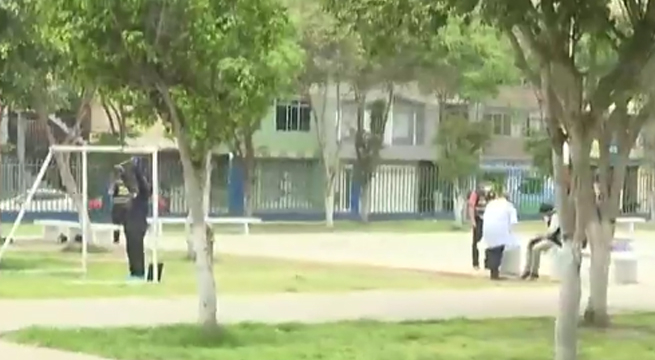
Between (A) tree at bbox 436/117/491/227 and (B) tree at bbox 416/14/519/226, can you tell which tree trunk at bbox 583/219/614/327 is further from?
(A) tree at bbox 436/117/491/227

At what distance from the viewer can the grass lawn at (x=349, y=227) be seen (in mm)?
45656

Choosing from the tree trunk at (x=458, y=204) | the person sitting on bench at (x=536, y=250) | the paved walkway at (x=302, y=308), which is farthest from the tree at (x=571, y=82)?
the tree trunk at (x=458, y=204)

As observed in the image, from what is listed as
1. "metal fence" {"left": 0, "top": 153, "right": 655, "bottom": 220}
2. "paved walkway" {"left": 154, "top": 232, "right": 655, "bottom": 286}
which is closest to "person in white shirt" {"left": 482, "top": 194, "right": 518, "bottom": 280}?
"paved walkway" {"left": 154, "top": 232, "right": 655, "bottom": 286}

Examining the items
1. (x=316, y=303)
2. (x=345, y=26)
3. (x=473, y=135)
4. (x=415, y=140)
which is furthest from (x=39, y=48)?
(x=415, y=140)

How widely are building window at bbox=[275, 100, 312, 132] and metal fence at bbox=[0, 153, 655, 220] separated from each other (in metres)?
2.18

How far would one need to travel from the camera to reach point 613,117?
→ 14875mm

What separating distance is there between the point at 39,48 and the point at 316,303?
7.45 metres

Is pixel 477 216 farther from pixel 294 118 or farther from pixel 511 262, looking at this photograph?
pixel 294 118

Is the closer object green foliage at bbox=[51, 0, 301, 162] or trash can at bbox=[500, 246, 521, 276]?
green foliage at bbox=[51, 0, 301, 162]

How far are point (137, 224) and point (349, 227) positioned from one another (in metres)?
29.5

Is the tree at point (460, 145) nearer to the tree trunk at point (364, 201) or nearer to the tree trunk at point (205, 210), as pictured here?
the tree trunk at point (364, 201)

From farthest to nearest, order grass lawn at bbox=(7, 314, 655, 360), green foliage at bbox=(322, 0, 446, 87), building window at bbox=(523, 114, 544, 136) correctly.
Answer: building window at bbox=(523, 114, 544, 136) → green foliage at bbox=(322, 0, 446, 87) → grass lawn at bbox=(7, 314, 655, 360)

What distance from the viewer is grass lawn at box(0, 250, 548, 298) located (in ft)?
69.3

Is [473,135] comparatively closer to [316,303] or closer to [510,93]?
[510,93]
